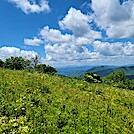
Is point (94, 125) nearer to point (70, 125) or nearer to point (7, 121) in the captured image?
point (70, 125)

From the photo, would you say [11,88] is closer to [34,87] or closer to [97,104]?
[34,87]

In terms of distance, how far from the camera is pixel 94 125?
13945 mm

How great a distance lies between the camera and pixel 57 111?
49.5ft

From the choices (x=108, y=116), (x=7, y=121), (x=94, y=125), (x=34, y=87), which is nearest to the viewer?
(x=7, y=121)

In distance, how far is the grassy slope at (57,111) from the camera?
13.0 meters

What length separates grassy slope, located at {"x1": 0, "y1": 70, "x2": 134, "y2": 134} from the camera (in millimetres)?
12977

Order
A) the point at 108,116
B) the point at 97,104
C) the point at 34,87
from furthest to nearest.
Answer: the point at 34,87, the point at 97,104, the point at 108,116

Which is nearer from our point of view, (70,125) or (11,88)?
(70,125)

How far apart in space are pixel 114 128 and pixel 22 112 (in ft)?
17.2

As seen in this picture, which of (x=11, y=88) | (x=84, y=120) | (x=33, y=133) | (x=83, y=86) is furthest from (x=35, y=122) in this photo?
(x=83, y=86)

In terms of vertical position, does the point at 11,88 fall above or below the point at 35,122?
above

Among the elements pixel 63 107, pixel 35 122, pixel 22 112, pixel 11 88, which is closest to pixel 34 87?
pixel 11 88

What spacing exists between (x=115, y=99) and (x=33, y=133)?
1155 cm

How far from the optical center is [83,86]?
1001 inches
